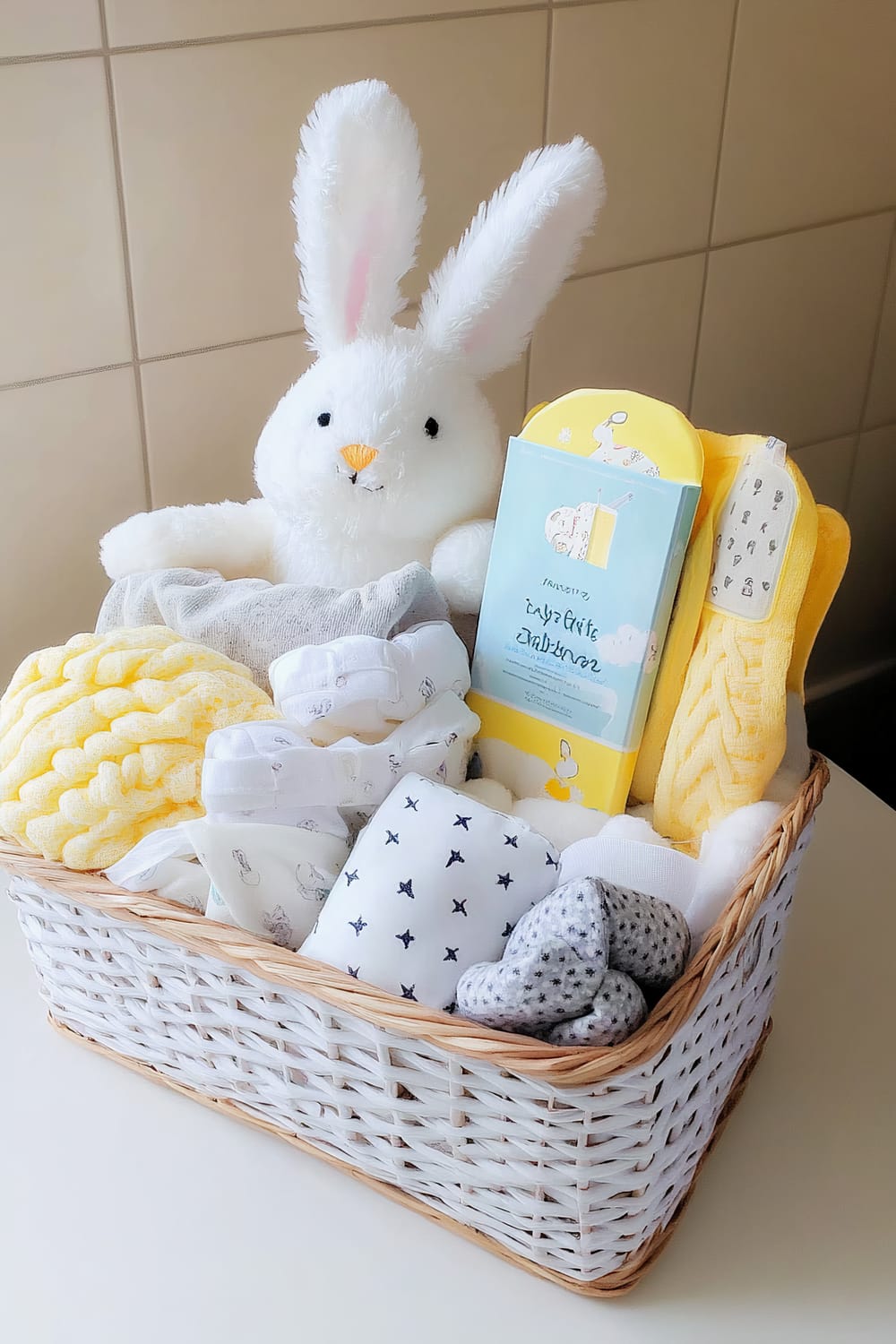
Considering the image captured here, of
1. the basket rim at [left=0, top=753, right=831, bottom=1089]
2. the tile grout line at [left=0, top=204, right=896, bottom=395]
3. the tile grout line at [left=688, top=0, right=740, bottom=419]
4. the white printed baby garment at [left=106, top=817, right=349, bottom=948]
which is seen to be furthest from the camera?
the tile grout line at [left=688, top=0, right=740, bottom=419]

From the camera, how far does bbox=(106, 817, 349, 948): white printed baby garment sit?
0.61 m

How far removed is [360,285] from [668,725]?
0.32m

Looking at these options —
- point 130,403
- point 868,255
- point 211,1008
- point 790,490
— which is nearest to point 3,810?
point 211,1008

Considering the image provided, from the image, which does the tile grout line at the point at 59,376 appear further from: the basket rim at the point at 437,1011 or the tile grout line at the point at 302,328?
the basket rim at the point at 437,1011

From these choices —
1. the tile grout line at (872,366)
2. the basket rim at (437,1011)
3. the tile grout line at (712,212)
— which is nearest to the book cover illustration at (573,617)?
the basket rim at (437,1011)

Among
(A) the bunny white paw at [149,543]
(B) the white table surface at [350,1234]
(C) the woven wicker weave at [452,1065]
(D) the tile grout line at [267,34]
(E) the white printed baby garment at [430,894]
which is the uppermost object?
(D) the tile grout line at [267,34]

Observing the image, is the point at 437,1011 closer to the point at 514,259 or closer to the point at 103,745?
the point at 103,745

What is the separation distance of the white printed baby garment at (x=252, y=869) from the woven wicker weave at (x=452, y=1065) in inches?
0.9

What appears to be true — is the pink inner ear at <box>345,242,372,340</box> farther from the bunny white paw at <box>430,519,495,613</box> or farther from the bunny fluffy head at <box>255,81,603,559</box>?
the bunny white paw at <box>430,519,495,613</box>

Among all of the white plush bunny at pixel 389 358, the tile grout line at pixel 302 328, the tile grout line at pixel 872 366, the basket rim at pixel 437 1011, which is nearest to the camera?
the basket rim at pixel 437 1011

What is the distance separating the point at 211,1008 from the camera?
637 millimetres

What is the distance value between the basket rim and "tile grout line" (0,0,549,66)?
46cm

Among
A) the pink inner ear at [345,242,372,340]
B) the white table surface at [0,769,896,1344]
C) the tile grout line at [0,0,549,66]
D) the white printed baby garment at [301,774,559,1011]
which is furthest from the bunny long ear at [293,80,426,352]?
the white table surface at [0,769,896,1344]

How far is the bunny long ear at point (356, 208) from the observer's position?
70 cm
